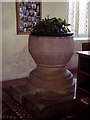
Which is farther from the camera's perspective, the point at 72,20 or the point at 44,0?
the point at 72,20

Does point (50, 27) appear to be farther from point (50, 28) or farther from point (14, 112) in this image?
point (14, 112)

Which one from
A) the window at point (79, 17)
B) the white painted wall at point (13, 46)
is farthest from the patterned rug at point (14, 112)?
the window at point (79, 17)

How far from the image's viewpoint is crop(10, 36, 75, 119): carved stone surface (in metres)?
3.52

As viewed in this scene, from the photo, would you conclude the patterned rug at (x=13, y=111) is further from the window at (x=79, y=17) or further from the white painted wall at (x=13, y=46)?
the window at (x=79, y=17)

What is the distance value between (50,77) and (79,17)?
3511mm

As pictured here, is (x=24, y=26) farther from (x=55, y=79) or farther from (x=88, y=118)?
(x=88, y=118)

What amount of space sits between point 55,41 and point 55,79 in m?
0.71

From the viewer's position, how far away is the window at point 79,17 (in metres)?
6.36

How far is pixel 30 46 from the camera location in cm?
383

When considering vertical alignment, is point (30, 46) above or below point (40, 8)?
below

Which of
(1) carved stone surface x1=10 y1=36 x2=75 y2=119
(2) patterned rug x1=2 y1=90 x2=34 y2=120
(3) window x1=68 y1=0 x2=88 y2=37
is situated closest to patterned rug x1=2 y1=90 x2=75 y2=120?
(2) patterned rug x1=2 y1=90 x2=34 y2=120

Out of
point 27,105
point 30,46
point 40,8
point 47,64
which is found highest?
point 40,8

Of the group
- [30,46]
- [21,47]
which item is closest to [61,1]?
[21,47]

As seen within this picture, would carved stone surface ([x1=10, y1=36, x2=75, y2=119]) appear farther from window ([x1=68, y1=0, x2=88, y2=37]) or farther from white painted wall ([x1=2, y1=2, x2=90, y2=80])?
window ([x1=68, y1=0, x2=88, y2=37])
